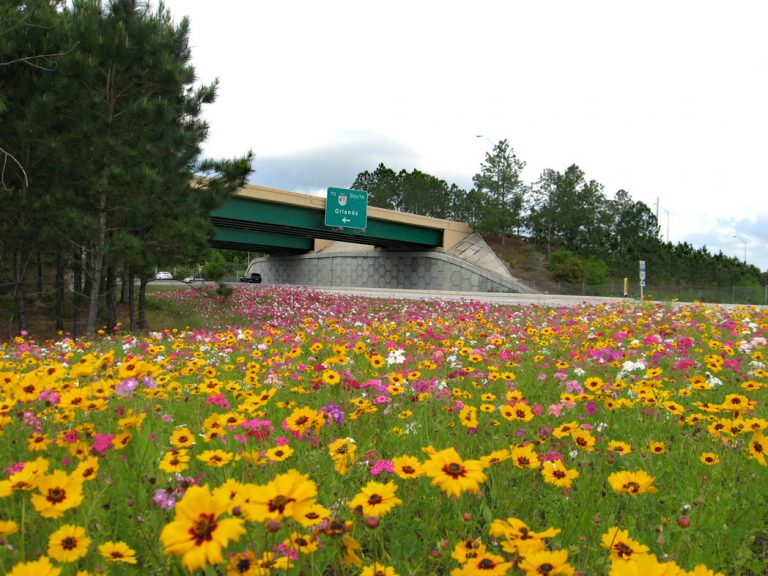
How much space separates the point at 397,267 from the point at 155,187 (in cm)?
3647

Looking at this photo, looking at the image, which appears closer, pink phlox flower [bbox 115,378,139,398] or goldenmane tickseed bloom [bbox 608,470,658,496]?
goldenmane tickseed bloom [bbox 608,470,658,496]

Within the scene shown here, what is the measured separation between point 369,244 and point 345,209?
41.5ft

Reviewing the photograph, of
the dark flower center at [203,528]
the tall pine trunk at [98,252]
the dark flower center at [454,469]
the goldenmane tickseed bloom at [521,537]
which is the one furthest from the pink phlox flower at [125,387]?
the tall pine trunk at [98,252]

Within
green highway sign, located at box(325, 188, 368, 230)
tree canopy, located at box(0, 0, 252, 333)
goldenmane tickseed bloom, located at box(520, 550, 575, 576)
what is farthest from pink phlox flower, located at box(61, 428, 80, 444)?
green highway sign, located at box(325, 188, 368, 230)

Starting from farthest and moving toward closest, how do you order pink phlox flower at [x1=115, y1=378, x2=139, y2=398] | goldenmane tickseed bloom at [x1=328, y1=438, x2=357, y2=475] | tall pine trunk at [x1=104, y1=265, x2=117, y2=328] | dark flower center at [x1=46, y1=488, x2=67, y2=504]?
tall pine trunk at [x1=104, y1=265, x2=117, y2=328]
pink phlox flower at [x1=115, y1=378, x2=139, y2=398]
goldenmane tickseed bloom at [x1=328, y1=438, x2=357, y2=475]
dark flower center at [x1=46, y1=488, x2=67, y2=504]

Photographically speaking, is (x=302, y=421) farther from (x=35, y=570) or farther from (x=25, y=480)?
(x=35, y=570)

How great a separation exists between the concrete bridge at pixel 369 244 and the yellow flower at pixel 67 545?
101ft

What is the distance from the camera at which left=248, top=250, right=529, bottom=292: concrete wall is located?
41.3 meters

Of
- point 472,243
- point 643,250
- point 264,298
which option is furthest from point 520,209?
point 264,298

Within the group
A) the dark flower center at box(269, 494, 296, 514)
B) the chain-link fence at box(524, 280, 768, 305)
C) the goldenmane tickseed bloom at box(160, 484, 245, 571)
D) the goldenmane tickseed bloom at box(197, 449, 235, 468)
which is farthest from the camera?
the chain-link fence at box(524, 280, 768, 305)

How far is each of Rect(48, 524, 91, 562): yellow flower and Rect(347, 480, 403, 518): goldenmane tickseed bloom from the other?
0.69 m

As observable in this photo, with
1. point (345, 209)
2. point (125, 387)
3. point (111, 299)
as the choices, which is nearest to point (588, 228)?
point (345, 209)

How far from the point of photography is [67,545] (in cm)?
131

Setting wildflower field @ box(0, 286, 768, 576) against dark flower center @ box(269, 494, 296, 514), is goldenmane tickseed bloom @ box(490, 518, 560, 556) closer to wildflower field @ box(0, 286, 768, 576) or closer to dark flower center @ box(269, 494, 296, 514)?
wildflower field @ box(0, 286, 768, 576)
